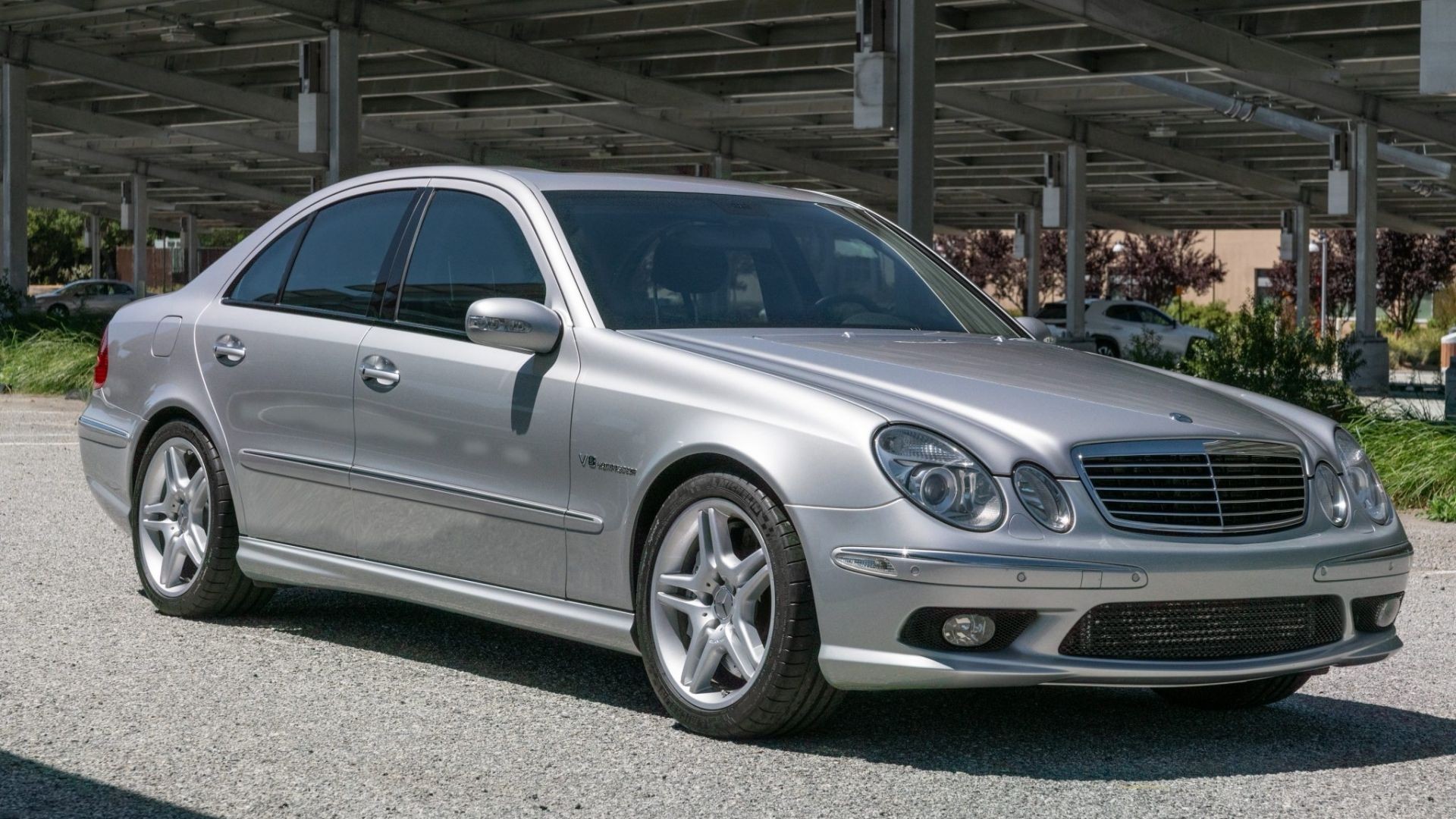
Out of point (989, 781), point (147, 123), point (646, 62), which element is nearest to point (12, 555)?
point (989, 781)

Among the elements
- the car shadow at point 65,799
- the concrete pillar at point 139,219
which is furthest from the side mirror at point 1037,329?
the concrete pillar at point 139,219

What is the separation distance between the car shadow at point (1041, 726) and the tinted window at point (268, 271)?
1217 mm

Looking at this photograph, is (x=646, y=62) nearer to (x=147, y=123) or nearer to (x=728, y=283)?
(x=147, y=123)

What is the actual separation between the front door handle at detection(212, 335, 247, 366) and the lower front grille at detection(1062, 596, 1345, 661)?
3269 mm

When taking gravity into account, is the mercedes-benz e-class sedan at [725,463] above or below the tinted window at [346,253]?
below

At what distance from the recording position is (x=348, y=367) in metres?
6.22

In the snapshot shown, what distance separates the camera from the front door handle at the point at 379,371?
19.8 feet

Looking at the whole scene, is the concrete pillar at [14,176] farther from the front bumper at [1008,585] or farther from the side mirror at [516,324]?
the front bumper at [1008,585]

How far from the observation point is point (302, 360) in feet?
21.1

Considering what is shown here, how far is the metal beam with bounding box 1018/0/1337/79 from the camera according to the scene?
A: 22.9m

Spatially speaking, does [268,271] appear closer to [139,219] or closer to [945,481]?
[945,481]

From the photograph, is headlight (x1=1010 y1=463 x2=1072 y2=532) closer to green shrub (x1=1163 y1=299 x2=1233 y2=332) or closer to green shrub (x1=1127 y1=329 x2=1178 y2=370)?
green shrub (x1=1127 y1=329 x2=1178 y2=370)

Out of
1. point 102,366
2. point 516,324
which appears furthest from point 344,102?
point 516,324

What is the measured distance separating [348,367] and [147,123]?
3977 cm
